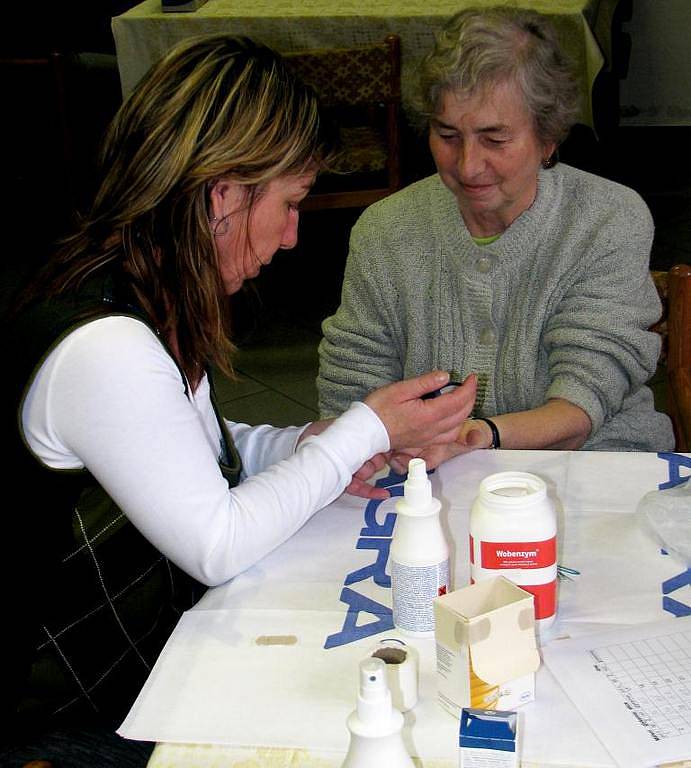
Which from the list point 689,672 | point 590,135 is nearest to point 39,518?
point 689,672

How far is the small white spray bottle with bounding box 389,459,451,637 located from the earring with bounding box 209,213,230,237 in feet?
1.44

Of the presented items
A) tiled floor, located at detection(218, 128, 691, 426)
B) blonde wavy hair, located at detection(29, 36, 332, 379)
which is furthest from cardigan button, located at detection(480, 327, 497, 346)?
tiled floor, located at detection(218, 128, 691, 426)

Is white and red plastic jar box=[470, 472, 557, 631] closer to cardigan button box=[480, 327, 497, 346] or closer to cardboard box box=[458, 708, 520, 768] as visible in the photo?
cardboard box box=[458, 708, 520, 768]

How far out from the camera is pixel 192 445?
3.81 ft

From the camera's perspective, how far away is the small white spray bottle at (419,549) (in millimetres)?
1016

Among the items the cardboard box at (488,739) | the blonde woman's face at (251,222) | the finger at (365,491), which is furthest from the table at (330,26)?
the cardboard box at (488,739)

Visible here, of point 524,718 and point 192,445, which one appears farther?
point 192,445

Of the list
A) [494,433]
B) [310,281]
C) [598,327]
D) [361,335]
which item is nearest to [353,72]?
[310,281]

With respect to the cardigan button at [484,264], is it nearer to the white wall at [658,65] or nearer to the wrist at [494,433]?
the wrist at [494,433]

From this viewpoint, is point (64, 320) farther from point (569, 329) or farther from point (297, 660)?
point (569, 329)

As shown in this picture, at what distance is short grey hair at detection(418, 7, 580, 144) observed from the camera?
5.54 ft

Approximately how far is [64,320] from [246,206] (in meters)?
0.28

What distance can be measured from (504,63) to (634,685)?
42.4 inches

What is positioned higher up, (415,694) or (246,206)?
(246,206)
